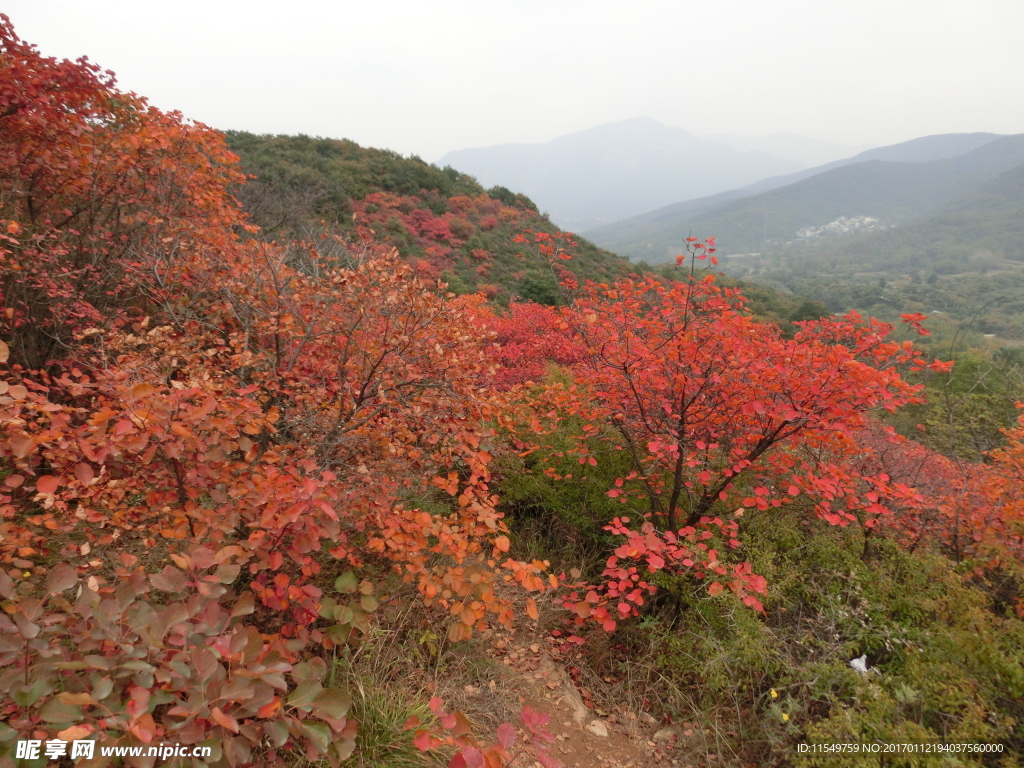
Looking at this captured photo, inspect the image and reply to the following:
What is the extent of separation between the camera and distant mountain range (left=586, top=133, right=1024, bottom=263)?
132625 millimetres

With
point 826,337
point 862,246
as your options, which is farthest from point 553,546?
point 862,246

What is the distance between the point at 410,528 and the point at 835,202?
651 ft

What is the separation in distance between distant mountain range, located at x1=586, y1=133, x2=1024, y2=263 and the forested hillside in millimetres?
123566

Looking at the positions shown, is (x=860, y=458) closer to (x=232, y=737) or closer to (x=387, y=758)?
(x=387, y=758)

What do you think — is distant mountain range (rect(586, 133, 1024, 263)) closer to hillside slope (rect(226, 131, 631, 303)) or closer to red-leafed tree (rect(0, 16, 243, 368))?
hillside slope (rect(226, 131, 631, 303))

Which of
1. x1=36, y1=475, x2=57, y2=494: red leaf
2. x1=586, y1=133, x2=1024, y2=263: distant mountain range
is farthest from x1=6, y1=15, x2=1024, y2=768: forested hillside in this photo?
x1=586, y1=133, x2=1024, y2=263: distant mountain range

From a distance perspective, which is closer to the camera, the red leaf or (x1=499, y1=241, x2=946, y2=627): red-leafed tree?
the red leaf

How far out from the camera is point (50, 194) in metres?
5.00

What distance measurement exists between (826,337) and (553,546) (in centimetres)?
381

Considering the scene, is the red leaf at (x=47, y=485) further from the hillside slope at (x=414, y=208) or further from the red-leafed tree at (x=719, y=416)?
the hillside slope at (x=414, y=208)

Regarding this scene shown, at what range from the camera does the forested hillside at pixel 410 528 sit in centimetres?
184

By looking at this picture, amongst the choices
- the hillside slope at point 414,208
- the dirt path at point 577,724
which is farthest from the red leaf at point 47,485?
the hillside slope at point 414,208

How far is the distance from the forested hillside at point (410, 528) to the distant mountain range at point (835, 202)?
Result: 405 ft

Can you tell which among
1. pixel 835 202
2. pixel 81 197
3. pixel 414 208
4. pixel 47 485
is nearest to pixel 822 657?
pixel 47 485
